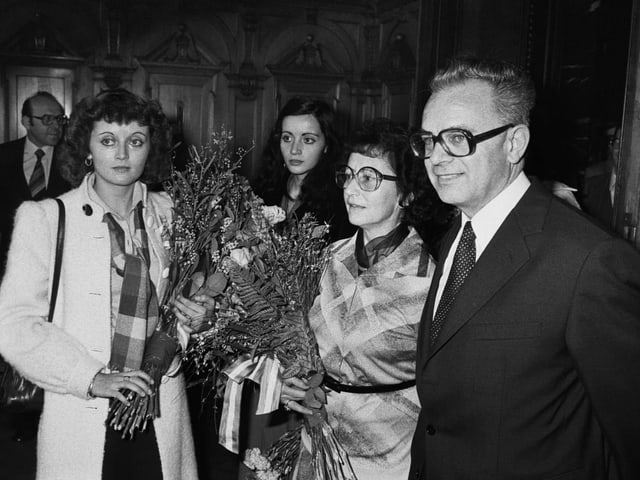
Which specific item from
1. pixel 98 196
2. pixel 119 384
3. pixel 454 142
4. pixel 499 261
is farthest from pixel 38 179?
pixel 499 261

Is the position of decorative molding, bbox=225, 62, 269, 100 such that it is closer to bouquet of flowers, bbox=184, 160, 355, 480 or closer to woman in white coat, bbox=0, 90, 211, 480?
woman in white coat, bbox=0, 90, 211, 480

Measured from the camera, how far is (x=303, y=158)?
3.20 metres

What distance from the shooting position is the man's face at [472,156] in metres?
1.56

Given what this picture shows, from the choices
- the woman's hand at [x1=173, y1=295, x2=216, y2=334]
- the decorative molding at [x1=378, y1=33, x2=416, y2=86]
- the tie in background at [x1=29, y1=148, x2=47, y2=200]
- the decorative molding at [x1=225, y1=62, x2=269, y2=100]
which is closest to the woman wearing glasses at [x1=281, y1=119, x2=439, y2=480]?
the woman's hand at [x1=173, y1=295, x2=216, y2=334]

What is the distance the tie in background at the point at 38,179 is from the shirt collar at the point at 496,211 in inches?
162

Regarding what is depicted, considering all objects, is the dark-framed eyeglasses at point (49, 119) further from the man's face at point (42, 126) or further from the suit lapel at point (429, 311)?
the suit lapel at point (429, 311)

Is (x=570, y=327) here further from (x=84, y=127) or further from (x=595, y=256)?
(x=84, y=127)

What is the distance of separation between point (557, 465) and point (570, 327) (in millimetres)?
301

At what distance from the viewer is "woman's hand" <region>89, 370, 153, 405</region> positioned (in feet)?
6.59

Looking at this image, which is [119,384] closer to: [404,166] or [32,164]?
[404,166]

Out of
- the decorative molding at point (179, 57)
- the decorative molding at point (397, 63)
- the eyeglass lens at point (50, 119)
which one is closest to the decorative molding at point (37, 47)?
the decorative molding at point (179, 57)

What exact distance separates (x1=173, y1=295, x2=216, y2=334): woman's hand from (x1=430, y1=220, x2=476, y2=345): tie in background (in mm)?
737

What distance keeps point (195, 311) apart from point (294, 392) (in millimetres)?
387

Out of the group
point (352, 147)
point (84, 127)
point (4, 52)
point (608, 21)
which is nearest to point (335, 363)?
point (352, 147)
